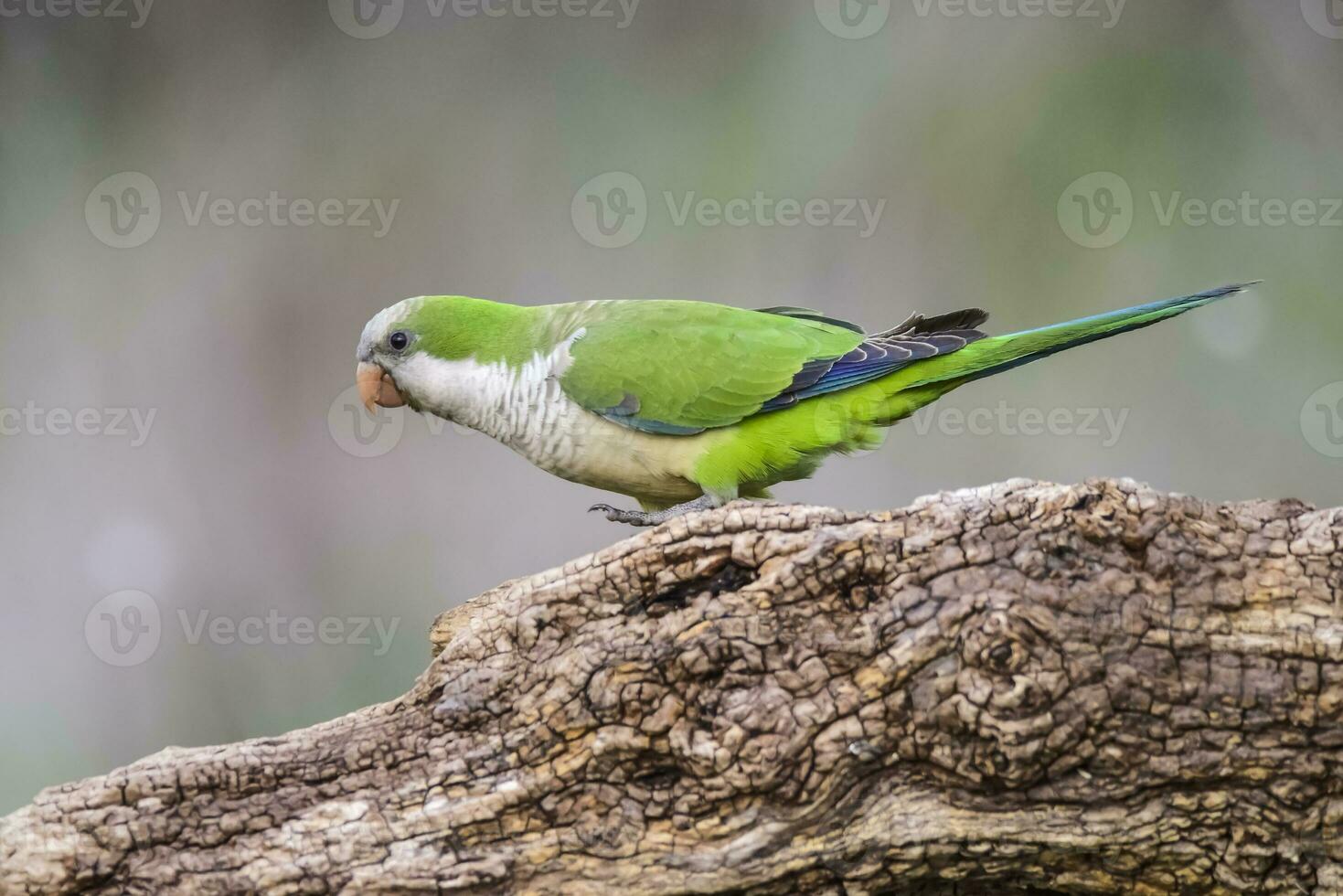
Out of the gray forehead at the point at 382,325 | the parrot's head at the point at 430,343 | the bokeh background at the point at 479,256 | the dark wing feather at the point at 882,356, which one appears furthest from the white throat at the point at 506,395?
the bokeh background at the point at 479,256

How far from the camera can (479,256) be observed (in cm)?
524

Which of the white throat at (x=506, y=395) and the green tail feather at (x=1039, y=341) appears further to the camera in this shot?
the white throat at (x=506, y=395)

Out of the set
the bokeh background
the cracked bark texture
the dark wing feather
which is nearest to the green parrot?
the dark wing feather

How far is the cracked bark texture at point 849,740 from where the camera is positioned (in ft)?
6.84

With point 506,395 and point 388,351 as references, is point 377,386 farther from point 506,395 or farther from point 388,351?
point 506,395

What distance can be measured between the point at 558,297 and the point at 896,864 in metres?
3.66

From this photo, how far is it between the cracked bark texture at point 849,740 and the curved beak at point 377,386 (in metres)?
1.61

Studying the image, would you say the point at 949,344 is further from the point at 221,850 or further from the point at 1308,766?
the point at 221,850

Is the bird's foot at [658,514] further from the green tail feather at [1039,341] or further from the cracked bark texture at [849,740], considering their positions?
the cracked bark texture at [849,740]

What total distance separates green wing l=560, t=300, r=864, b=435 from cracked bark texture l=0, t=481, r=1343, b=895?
3.25 feet

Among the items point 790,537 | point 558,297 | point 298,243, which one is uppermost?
point 298,243

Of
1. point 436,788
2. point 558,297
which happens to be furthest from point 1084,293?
point 436,788

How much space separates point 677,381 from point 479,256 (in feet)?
7.37

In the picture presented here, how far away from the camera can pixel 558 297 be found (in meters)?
5.25
